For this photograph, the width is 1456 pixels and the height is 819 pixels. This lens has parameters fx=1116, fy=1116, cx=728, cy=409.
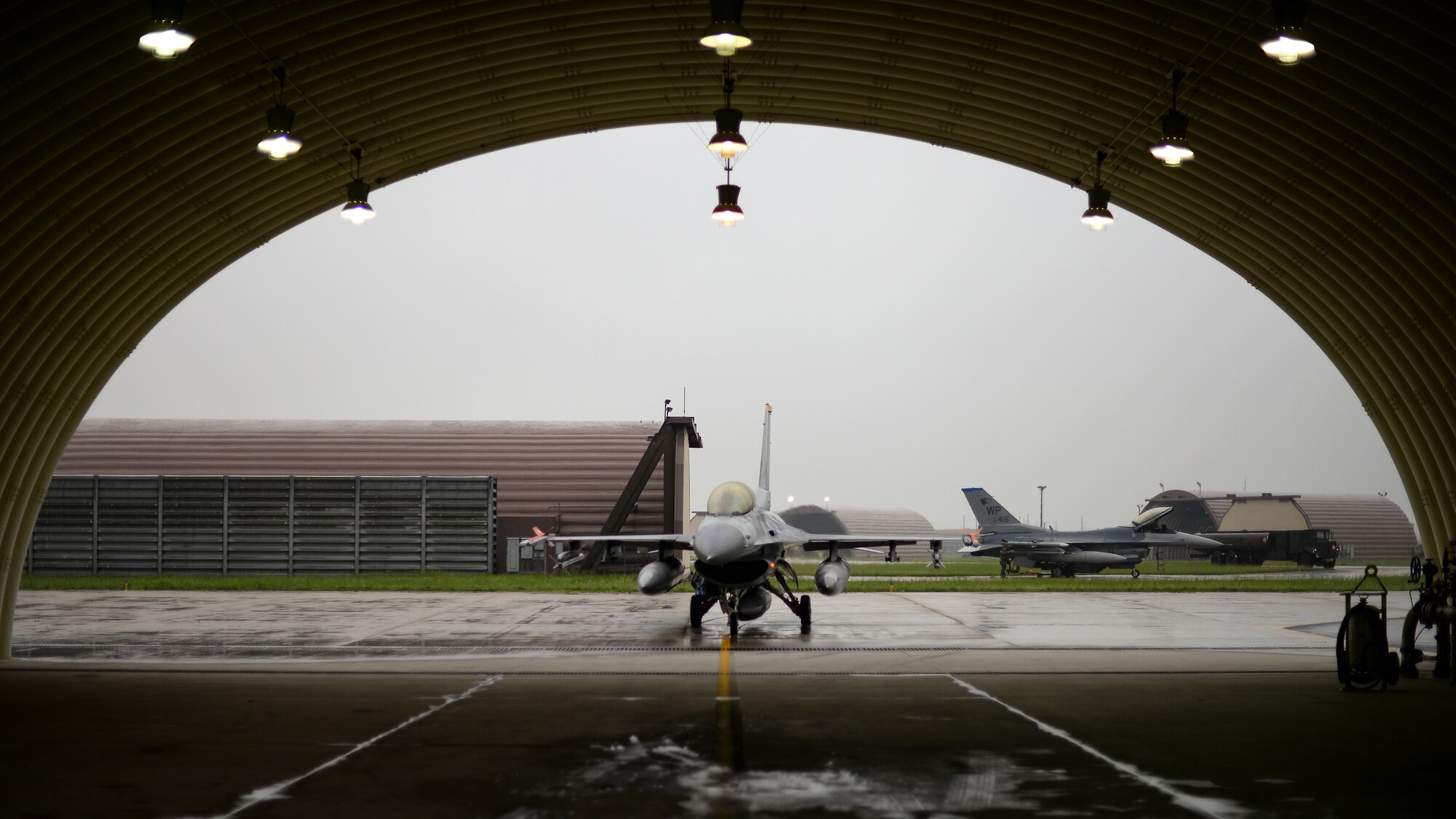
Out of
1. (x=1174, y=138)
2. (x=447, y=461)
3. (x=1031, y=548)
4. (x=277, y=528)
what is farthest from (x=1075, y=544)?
(x=1174, y=138)

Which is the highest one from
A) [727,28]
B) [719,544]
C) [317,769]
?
[727,28]

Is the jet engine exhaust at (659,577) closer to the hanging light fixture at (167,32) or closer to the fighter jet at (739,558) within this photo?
the fighter jet at (739,558)

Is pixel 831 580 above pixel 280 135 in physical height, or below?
below

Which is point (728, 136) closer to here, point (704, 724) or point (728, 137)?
point (728, 137)

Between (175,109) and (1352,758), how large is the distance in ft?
35.7

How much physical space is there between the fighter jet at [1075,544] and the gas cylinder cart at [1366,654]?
93.0ft

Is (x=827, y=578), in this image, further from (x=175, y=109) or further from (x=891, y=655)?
(x=175, y=109)

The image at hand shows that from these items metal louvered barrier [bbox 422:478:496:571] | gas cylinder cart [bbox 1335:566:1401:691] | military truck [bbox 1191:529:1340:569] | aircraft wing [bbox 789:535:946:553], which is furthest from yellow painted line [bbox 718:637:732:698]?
military truck [bbox 1191:529:1340:569]

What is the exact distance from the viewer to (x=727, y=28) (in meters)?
7.70

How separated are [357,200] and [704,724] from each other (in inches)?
268

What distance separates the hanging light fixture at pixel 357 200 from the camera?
1177 centimetres

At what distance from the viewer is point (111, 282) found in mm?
11836

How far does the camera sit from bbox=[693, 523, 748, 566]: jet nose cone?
15414 millimetres

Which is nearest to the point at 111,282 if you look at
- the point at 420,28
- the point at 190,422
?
the point at 420,28
